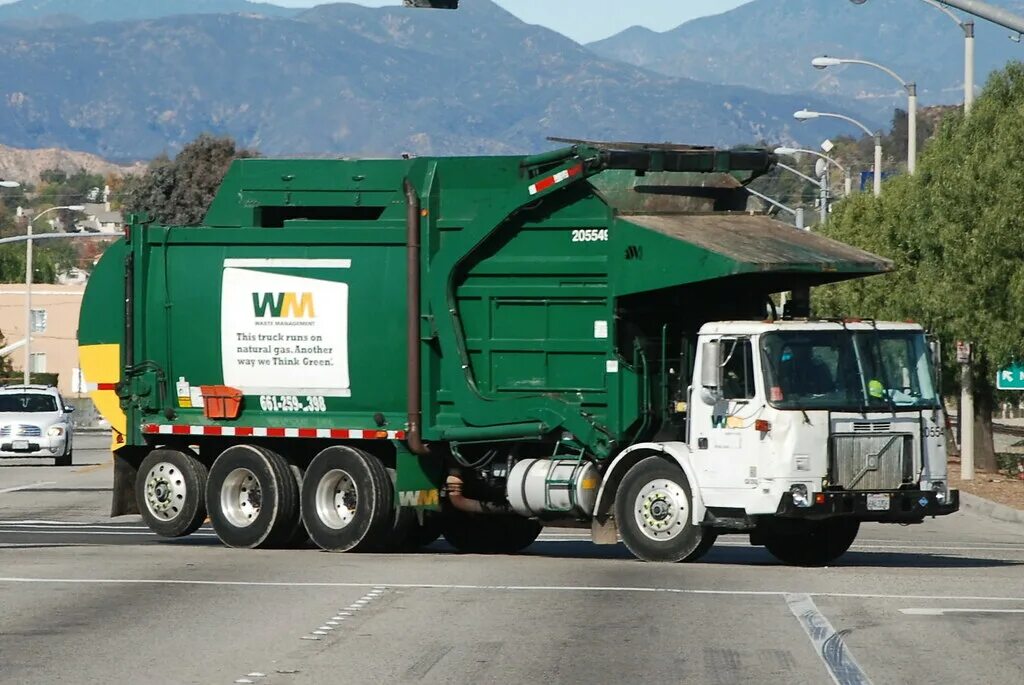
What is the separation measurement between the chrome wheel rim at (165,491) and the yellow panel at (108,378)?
0.67 meters

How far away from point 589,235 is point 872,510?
3.85 meters

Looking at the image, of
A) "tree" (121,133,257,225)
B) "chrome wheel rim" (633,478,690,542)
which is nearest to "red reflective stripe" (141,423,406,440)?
"chrome wheel rim" (633,478,690,542)

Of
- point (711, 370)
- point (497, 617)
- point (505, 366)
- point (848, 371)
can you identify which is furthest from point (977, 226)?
point (497, 617)

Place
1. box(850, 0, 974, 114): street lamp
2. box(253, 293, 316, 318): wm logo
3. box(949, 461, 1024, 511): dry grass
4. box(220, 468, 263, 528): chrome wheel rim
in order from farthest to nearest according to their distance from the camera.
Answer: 1. box(850, 0, 974, 114): street lamp
2. box(949, 461, 1024, 511): dry grass
3. box(220, 468, 263, 528): chrome wheel rim
4. box(253, 293, 316, 318): wm logo

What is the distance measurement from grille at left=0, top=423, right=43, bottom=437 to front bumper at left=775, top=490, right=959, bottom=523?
28.7 meters

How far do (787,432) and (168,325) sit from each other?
7427 millimetres

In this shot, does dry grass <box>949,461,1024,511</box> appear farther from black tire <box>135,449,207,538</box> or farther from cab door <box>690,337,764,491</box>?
black tire <box>135,449,207,538</box>

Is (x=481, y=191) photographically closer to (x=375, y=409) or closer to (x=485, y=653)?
(x=375, y=409)

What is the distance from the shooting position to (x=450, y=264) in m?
21.0

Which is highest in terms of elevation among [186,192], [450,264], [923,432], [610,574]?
[186,192]

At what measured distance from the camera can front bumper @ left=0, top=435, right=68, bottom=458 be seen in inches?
1756

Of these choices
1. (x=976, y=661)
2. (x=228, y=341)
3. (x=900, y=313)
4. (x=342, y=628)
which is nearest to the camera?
(x=976, y=661)

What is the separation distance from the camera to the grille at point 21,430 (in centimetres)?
4475

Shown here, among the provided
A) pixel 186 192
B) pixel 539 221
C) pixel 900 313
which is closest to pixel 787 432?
pixel 539 221
